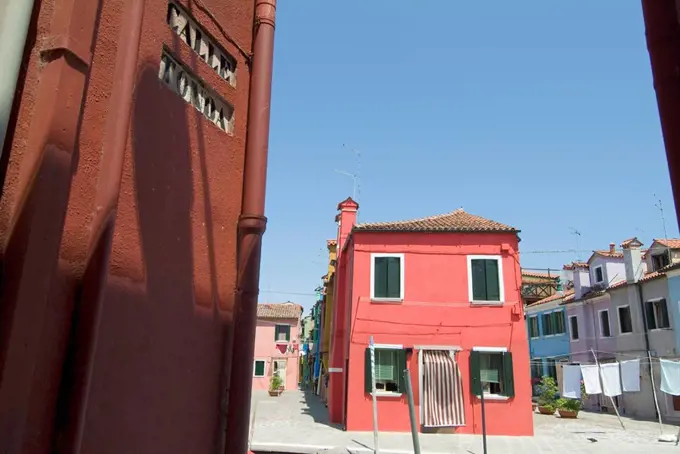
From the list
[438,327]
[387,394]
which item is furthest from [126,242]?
[438,327]

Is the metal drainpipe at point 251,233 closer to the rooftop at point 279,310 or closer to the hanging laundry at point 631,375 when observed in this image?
the hanging laundry at point 631,375

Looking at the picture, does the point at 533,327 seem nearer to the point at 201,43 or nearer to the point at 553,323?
the point at 553,323

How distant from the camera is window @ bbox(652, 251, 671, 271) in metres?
25.6

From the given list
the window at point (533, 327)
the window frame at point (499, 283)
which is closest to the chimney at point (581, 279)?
the window at point (533, 327)

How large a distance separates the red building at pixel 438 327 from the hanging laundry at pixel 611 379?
3944mm

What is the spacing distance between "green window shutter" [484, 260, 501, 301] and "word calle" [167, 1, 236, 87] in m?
14.6

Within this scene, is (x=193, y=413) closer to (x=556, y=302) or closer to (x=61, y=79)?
(x=61, y=79)

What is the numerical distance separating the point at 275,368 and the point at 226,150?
40.9m

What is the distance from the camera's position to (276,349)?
4425 cm

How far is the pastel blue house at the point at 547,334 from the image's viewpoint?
105ft

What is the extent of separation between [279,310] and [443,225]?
2994 centimetres

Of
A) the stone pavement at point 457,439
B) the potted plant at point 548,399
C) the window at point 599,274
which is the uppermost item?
the window at point 599,274

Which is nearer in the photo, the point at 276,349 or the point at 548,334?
the point at 548,334

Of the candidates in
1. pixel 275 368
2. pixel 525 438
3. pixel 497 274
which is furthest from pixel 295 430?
pixel 275 368
